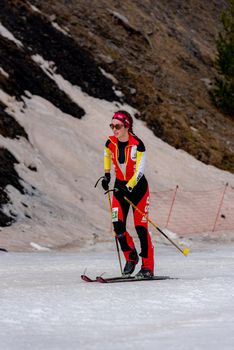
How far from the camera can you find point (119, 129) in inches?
312

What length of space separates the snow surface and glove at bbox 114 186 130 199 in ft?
3.81

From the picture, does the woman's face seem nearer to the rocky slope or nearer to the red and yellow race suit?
the red and yellow race suit

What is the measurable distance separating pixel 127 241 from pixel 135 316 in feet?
10.1

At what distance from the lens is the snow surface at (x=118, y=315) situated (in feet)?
13.9

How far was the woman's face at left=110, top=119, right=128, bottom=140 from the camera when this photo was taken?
7.89 metres

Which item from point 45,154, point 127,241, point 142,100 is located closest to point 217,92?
point 142,100

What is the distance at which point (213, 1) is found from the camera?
50.2 metres

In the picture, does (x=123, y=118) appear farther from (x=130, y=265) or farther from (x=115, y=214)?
(x=130, y=265)

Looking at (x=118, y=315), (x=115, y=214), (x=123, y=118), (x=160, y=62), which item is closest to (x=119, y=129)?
(x=123, y=118)

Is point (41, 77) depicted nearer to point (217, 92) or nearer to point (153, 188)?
point (153, 188)

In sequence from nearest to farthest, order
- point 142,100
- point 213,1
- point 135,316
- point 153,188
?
1. point 135,316
2. point 153,188
3. point 142,100
4. point 213,1

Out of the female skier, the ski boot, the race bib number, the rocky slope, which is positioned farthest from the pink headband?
the rocky slope

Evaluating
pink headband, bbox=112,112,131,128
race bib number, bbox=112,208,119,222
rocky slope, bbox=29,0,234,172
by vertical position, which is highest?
pink headband, bbox=112,112,131,128

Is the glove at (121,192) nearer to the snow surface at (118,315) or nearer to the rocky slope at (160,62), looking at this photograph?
the snow surface at (118,315)
